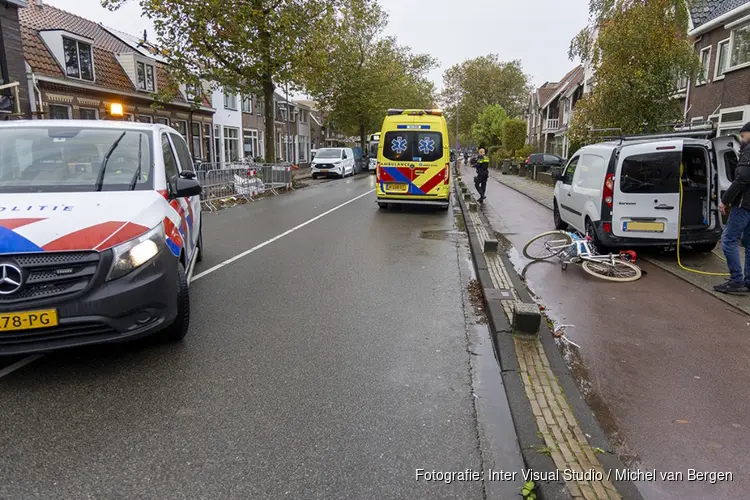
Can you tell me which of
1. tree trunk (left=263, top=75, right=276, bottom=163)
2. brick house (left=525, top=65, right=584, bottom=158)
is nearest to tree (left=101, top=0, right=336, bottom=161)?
tree trunk (left=263, top=75, right=276, bottom=163)

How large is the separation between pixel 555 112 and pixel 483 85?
69.2 ft

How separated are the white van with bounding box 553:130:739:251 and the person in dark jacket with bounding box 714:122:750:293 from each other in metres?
1.59

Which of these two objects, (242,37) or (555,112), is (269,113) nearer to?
(242,37)

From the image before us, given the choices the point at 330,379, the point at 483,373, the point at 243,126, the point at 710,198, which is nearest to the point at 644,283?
the point at 710,198

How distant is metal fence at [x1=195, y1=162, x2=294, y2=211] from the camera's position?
16469 mm

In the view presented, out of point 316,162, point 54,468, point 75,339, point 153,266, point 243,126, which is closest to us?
point 54,468

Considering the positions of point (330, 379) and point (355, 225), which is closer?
point (330, 379)

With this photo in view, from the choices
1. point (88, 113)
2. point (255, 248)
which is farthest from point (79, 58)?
point (255, 248)

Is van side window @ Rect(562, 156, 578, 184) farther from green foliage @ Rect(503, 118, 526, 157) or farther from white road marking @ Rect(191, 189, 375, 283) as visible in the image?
green foliage @ Rect(503, 118, 526, 157)

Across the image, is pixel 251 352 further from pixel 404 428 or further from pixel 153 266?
pixel 404 428

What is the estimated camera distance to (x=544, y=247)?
891cm

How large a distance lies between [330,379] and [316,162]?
2981 cm

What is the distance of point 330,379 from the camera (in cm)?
409

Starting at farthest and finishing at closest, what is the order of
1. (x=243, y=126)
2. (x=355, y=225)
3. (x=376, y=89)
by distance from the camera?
(x=376, y=89) → (x=243, y=126) → (x=355, y=225)
